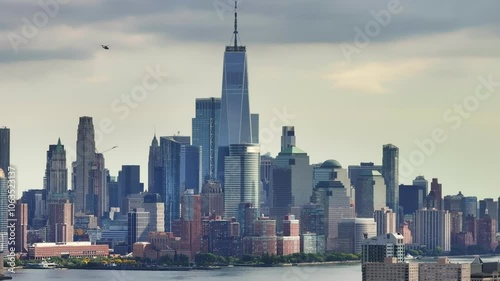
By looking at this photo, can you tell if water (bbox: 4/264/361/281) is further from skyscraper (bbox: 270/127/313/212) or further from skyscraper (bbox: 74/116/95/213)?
skyscraper (bbox: 74/116/95/213)

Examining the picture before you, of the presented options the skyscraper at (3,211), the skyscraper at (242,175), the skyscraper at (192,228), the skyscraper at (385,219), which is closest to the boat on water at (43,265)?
the skyscraper at (3,211)

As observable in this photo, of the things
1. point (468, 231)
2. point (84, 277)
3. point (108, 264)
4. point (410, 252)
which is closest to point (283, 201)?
point (468, 231)

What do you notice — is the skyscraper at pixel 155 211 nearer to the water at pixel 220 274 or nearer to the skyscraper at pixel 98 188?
the skyscraper at pixel 98 188

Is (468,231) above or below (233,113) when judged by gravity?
below

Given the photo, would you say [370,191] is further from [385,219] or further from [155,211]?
[155,211]

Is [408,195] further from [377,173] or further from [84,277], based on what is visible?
[84,277]

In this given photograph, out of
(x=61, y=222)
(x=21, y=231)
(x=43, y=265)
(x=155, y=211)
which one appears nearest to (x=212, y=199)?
(x=155, y=211)

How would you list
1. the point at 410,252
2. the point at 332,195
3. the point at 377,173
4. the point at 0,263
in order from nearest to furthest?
the point at 0,263
the point at 410,252
the point at 332,195
the point at 377,173
